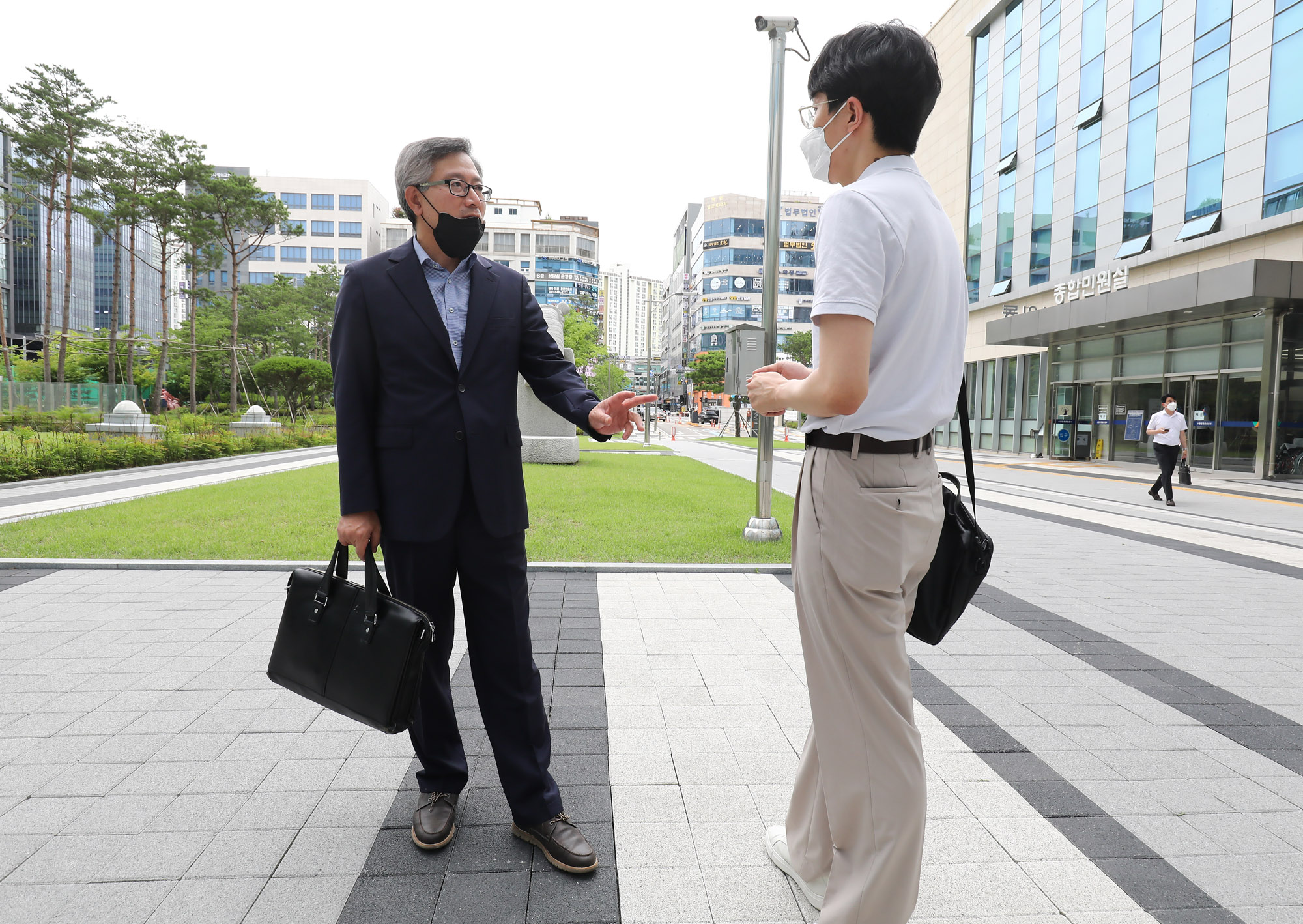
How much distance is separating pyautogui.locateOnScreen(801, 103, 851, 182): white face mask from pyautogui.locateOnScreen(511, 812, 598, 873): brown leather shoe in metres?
1.89

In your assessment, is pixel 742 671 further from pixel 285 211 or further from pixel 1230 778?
pixel 285 211

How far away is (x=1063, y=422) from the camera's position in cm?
2483

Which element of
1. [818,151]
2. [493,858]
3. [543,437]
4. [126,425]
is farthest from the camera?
[126,425]

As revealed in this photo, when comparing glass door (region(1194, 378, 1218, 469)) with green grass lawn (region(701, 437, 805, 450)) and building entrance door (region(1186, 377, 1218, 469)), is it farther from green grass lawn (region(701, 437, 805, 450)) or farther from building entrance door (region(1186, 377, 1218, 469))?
green grass lawn (region(701, 437, 805, 450))

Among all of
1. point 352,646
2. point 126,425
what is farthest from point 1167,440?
point 126,425

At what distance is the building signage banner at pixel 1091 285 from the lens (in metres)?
21.6

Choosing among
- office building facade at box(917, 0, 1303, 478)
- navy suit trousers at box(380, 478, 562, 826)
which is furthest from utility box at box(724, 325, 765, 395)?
office building facade at box(917, 0, 1303, 478)

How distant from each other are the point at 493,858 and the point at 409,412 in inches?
51.4

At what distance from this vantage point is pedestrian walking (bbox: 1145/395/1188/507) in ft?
37.3

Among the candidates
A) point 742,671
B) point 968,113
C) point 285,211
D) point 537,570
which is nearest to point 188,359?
point 285,211

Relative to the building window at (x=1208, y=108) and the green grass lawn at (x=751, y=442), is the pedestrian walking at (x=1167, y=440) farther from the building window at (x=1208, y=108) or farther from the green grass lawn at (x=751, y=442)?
the green grass lawn at (x=751, y=442)

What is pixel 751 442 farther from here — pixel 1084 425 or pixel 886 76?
pixel 886 76

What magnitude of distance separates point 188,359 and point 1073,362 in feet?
136

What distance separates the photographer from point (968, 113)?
104 feet
